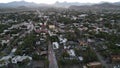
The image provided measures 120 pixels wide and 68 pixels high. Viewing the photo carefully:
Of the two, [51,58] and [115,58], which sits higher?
[115,58]

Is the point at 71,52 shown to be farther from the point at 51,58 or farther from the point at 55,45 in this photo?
the point at 55,45

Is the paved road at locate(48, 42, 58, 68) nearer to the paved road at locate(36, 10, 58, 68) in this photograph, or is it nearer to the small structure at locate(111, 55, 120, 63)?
the paved road at locate(36, 10, 58, 68)

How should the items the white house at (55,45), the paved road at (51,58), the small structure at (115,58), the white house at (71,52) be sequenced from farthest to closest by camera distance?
the white house at (55,45)
the white house at (71,52)
the small structure at (115,58)
the paved road at (51,58)

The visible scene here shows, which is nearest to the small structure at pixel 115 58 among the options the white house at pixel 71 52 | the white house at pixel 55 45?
the white house at pixel 71 52

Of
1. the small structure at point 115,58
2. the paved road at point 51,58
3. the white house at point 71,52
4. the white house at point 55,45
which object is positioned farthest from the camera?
the white house at point 55,45

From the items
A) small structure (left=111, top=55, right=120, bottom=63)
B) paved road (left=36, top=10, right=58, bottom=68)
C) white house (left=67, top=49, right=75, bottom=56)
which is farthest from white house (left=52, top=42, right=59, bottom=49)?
small structure (left=111, top=55, right=120, bottom=63)

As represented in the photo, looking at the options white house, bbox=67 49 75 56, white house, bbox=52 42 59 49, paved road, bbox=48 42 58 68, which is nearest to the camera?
paved road, bbox=48 42 58 68

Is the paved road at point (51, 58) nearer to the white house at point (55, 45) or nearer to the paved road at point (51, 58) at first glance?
the paved road at point (51, 58)

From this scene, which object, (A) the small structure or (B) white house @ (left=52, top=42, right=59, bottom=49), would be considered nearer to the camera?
(A) the small structure

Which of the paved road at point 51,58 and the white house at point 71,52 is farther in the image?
the white house at point 71,52

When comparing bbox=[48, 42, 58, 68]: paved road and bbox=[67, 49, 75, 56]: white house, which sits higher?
bbox=[67, 49, 75, 56]: white house

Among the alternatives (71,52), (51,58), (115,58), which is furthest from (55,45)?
(115,58)

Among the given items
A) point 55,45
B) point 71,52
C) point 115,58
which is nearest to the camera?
point 115,58
